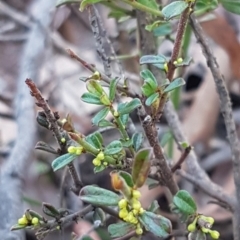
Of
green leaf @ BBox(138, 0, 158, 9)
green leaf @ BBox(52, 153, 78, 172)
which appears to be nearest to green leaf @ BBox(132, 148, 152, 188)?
green leaf @ BBox(52, 153, 78, 172)

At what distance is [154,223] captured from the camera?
0.42 m

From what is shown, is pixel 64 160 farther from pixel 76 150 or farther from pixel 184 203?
pixel 184 203

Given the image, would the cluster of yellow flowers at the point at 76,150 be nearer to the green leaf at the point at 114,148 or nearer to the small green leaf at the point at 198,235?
the green leaf at the point at 114,148

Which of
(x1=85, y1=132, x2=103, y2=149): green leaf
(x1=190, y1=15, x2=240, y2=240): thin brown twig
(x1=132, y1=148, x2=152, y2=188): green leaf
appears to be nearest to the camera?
(x1=132, y1=148, x2=152, y2=188): green leaf

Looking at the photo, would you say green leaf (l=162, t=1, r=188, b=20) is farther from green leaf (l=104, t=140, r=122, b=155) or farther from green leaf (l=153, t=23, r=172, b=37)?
green leaf (l=153, t=23, r=172, b=37)

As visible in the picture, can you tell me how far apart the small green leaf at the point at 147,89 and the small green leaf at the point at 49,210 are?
5.7 inches

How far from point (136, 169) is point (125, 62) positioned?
72 centimetres

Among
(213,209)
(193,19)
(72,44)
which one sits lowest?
(213,209)

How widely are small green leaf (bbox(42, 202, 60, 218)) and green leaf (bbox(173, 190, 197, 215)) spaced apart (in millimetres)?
117

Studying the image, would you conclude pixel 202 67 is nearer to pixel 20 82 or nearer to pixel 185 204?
pixel 20 82

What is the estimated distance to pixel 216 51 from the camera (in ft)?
4.62

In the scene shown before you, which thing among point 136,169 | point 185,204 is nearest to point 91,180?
point 185,204

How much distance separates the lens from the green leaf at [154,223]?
414mm

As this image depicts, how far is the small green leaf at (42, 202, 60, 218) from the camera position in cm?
51
